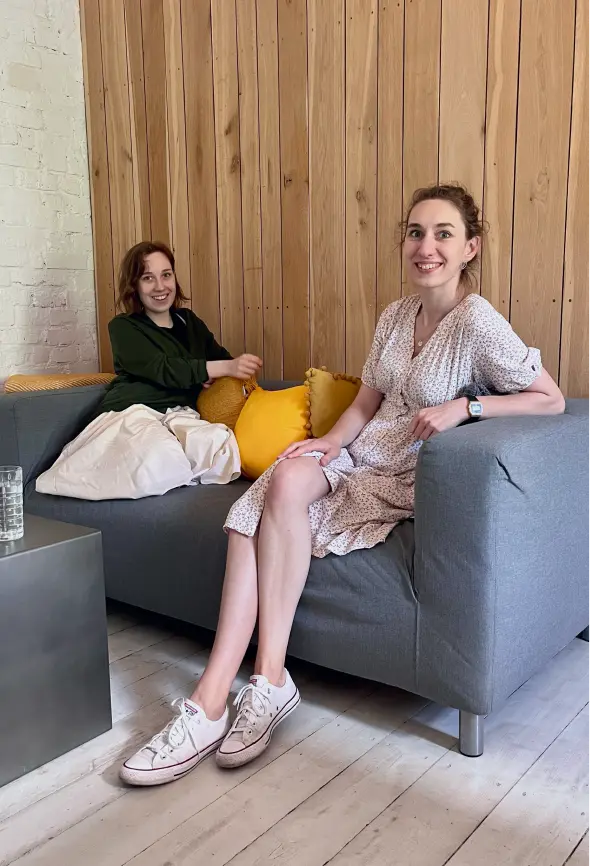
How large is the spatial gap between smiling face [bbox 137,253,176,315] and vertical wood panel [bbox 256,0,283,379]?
0.37m

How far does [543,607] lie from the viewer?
1.51 meters

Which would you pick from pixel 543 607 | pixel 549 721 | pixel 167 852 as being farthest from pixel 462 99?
pixel 167 852

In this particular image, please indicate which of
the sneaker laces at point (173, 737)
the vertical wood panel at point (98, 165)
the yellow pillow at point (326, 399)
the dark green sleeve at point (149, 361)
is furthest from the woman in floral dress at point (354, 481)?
the vertical wood panel at point (98, 165)

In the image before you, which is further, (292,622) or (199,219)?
(199,219)

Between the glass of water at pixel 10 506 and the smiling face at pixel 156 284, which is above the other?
the smiling face at pixel 156 284

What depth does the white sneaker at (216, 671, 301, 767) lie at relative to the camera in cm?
142

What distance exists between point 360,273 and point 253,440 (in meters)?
0.69


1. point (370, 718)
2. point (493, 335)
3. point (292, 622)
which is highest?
point (493, 335)

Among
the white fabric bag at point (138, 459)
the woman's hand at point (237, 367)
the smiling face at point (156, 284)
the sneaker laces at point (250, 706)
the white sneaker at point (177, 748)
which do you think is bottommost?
the white sneaker at point (177, 748)

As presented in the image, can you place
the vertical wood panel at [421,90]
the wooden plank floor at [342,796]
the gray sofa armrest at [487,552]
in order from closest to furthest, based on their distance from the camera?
the wooden plank floor at [342,796], the gray sofa armrest at [487,552], the vertical wood panel at [421,90]

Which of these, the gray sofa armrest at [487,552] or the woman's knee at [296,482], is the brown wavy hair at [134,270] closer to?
the woman's knee at [296,482]

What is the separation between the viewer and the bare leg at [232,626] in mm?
1508

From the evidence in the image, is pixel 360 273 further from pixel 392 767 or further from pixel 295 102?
pixel 392 767

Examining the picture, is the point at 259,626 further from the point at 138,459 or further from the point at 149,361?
the point at 149,361
